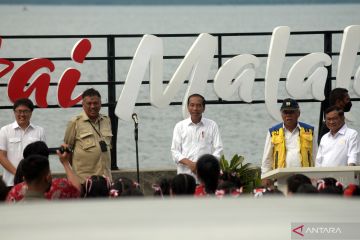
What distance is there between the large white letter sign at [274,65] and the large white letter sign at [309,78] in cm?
29

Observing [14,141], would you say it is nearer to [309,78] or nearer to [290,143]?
[290,143]

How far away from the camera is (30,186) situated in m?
9.02

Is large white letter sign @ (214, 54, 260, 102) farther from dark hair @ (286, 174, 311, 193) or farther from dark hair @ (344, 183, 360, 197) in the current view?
dark hair @ (344, 183, 360, 197)

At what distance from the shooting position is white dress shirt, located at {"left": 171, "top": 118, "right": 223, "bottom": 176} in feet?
42.1

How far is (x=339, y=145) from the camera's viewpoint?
1214cm

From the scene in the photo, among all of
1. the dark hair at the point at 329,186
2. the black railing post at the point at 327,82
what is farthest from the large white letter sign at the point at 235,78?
the dark hair at the point at 329,186

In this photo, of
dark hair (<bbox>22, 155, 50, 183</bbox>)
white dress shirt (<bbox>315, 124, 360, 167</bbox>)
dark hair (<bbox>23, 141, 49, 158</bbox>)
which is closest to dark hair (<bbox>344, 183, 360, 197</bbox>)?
dark hair (<bbox>22, 155, 50, 183</bbox>)

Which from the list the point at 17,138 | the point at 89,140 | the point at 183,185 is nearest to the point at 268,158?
the point at 89,140

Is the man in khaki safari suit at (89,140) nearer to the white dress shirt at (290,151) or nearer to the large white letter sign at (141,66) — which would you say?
the white dress shirt at (290,151)

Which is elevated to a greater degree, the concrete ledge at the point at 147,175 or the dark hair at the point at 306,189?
the concrete ledge at the point at 147,175

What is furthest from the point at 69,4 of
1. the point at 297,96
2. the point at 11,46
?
the point at 297,96

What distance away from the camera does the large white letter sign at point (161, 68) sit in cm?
1558

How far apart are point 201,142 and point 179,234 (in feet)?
26.7

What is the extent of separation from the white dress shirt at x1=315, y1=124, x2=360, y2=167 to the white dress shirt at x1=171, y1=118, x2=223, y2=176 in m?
1.14
